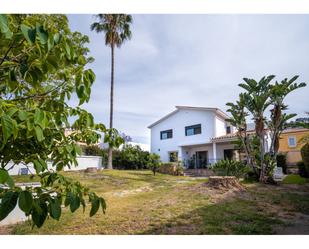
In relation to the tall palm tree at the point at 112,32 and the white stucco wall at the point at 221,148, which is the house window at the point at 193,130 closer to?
the white stucco wall at the point at 221,148

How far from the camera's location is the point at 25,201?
1.09 m

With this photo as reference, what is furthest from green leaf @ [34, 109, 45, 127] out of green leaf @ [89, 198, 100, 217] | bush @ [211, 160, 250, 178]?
bush @ [211, 160, 250, 178]

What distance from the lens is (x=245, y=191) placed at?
28.7 feet

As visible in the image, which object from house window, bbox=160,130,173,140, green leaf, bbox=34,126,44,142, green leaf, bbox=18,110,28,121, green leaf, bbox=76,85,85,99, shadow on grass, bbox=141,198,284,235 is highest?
house window, bbox=160,130,173,140

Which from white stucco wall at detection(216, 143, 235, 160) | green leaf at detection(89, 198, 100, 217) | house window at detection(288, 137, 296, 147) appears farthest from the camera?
house window at detection(288, 137, 296, 147)

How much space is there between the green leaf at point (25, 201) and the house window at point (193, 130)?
22.8 m

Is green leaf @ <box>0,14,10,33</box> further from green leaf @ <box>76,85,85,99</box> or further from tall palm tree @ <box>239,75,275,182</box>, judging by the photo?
tall palm tree @ <box>239,75,275,182</box>

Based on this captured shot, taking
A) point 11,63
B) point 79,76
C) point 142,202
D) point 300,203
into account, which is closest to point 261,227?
point 300,203

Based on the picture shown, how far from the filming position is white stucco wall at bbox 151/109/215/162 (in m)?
22.7

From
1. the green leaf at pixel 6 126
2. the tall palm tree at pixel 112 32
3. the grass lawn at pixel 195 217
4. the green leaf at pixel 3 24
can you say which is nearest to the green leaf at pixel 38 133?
the green leaf at pixel 6 126

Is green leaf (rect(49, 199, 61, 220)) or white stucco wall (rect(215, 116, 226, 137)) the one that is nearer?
green leaf (rect(49, 199, 61, 220))

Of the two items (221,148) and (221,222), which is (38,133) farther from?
(221,148)

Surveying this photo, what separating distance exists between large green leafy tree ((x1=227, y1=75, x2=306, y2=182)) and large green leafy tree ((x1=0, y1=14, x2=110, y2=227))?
1016 cm

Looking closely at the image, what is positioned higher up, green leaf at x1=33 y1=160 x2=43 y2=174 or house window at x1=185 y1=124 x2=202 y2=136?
house window at x1=185 y1=124 x2=202 y2=136
